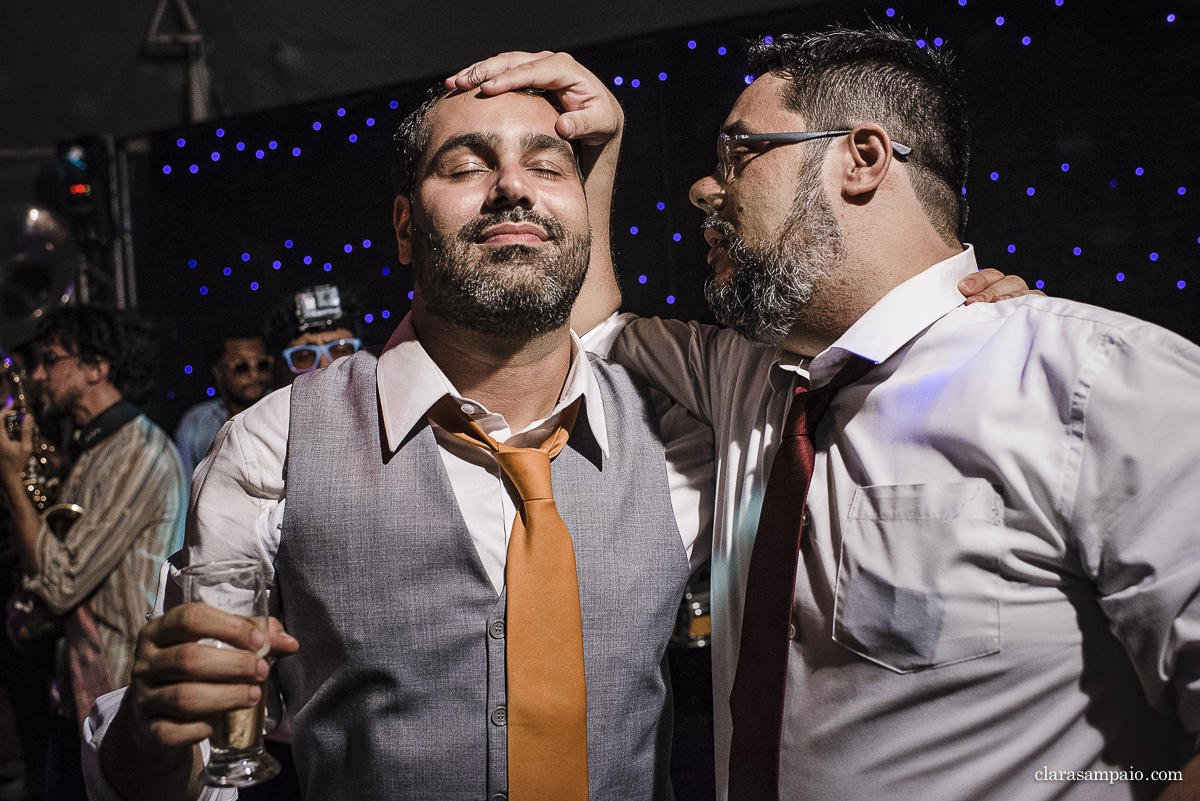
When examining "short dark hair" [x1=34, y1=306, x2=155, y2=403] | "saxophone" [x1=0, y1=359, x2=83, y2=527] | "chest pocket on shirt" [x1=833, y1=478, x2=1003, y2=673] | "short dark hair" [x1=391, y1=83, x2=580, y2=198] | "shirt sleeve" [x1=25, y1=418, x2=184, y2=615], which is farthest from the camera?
"saxophone" [x1=0, y1=359, x2=83, y2=527]

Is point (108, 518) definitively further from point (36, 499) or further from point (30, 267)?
point (30, 267)

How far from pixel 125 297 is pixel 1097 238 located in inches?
202

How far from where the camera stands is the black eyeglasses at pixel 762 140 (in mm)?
1423

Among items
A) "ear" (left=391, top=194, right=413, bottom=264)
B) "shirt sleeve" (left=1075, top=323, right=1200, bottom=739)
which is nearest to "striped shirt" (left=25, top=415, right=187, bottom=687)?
"ear" (left=391, top=194, right=413, bottom=264)

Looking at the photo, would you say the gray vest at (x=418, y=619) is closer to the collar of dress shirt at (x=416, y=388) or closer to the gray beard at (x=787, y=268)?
the collar of dress shirt at (x=416, y=388)

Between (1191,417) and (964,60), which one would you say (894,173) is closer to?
(1191,417)

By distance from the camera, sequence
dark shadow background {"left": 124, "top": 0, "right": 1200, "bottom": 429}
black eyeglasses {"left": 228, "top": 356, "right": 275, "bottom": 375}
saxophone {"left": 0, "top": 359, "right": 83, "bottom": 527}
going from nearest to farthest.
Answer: dark shadow background {"left": 124, "top": 0, "right": 1200, "bottom": 429}
saxophone {"left": 0, "top": 359, "right": 83, "bottom": 527}
black eyeglasses {"left": 228, "top": 356, "right": 275, "bottom": 375}

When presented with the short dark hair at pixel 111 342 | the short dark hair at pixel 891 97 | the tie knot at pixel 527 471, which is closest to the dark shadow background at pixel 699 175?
the short dark hair at pixel 111 342

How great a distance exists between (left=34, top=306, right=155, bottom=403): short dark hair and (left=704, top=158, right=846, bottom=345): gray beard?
270 cm

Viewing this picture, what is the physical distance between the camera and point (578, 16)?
13.6ft

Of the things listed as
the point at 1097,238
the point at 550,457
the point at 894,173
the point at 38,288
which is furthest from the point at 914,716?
the point at 38,288

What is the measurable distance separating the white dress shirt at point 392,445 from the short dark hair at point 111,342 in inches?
88.0

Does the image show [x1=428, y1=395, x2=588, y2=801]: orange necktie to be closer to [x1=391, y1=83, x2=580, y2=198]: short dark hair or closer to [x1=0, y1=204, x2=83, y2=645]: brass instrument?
[x1=391, y1=83, x2=580, y2=198]: short dark hair

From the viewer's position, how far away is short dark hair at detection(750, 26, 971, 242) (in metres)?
1.44
